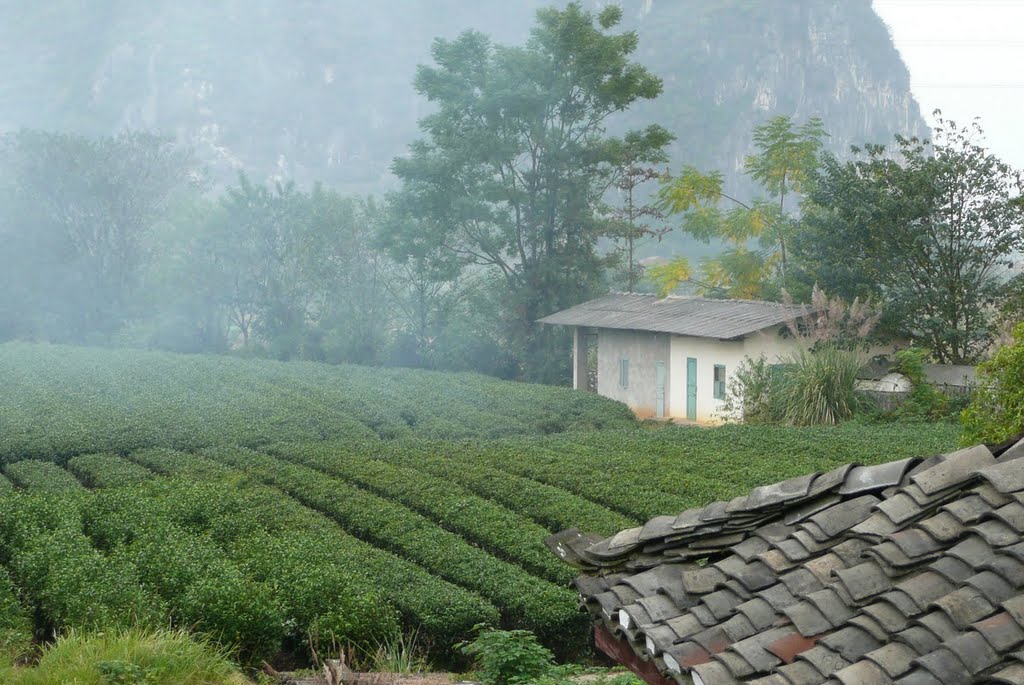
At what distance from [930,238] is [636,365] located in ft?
29.0

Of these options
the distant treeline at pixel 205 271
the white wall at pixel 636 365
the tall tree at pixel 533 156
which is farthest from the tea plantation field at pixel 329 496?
the distant treeline at pixel 205 271

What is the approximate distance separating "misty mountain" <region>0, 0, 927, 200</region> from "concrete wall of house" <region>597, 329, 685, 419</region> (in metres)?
72.1

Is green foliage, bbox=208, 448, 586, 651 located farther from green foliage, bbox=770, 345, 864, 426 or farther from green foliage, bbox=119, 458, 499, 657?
green foliage, bbox=770, 345, 864, 426

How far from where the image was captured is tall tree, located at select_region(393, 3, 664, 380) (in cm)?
4144

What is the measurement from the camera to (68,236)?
185 feet

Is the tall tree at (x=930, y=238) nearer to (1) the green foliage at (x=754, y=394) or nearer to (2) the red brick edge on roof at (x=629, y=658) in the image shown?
(1) the green foliage at (x=754, y=394)

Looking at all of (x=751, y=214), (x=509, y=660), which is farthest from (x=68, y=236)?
(x=509, y=660)

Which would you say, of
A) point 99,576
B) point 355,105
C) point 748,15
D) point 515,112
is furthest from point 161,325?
point 748,15

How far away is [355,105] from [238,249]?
72989 millimetres

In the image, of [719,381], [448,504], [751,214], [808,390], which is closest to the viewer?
[448,504]

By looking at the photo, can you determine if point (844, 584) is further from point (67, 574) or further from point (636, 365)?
point (636, 365)

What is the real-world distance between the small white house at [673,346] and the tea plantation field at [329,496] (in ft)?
9.97

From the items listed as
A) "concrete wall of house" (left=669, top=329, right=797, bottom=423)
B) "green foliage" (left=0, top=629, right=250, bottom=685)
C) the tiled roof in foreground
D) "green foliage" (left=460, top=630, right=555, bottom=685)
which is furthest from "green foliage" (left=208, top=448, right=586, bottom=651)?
"concrete wall of house" (left=669, top=329, right=797, bottom=423)

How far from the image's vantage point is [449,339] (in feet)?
143
